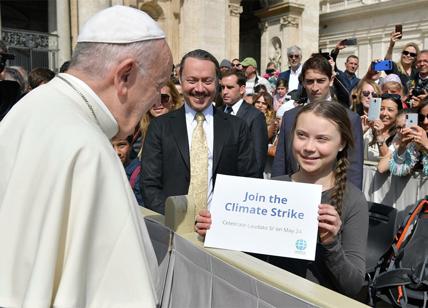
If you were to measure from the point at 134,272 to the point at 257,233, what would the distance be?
764 millimetres

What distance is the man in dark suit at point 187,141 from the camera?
11.4 ft

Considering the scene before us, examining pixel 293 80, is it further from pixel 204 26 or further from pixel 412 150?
pixel 204 26

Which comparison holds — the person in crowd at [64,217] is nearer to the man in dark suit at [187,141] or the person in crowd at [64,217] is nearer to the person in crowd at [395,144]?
the man in dark suit at [187,141]

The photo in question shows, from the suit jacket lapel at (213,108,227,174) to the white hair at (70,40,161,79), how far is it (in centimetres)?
203

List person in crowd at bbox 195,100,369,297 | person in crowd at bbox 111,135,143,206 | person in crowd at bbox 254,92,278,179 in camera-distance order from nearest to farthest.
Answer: person in crowd at bbox 195,100,369,297
person in crowd at bbox 111,135,143,206
person in crowd at bbox 254,92,278,179

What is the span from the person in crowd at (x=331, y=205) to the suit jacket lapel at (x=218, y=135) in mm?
1127

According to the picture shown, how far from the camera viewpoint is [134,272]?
128cm

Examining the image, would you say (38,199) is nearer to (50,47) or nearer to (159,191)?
(159,191)

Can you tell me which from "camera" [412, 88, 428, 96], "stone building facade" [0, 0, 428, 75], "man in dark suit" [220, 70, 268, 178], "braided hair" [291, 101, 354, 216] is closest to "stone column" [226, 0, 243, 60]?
"stone building facade" [0, 0, 428, 75]

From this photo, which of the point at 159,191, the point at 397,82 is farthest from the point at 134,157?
the point at 397,82

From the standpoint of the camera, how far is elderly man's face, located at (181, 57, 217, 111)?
3498mm

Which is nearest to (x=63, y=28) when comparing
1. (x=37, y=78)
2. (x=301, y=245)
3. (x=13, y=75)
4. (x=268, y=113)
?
(x=37, y=78)

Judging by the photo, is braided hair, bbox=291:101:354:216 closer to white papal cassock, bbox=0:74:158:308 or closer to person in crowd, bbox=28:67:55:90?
white papal cassock, bbox=0:74:158:308

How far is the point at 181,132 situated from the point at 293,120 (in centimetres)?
91
